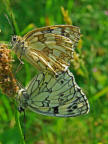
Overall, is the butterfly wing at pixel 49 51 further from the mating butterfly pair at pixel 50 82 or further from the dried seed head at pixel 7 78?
the dried seed head at pixel 7 78

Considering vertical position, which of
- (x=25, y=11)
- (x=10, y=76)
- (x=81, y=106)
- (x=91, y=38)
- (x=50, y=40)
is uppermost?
(x=25, y=11)

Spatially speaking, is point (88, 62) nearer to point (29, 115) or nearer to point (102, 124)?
point (102, 124)

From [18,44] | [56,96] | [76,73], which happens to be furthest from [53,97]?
[76,73]

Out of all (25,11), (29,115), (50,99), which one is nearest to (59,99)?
(50,99)

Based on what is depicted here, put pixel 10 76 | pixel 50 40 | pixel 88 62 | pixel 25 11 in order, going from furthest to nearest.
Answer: pixel 25 11 < pixel 88 62 < pixel 50 40 < pixel 10 76

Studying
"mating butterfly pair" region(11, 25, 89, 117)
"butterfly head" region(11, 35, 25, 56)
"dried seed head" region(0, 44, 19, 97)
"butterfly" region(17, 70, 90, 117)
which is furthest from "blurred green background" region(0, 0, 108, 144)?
"butterfly" region(17, 70, 90, 117)

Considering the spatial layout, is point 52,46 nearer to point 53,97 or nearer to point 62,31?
point 62,31

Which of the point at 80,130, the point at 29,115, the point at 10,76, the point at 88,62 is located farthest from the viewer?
the point at 88,62
